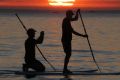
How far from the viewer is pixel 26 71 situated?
21062 mm

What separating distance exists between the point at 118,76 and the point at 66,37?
2.76 metres

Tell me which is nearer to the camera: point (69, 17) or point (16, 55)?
point (69, 17)

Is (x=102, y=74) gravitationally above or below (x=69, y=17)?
below

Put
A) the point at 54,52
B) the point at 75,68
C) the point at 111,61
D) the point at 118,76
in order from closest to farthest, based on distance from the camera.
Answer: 1. the point at 118,76
2. the point at 75,68
3. the point at 111,61
4. the point at 54,52

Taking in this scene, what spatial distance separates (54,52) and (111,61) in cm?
618

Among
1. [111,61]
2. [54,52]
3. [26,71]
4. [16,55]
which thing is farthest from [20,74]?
[54,52]

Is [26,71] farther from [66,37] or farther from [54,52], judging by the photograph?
[54,52]

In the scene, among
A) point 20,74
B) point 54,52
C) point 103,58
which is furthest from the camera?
point 54,52

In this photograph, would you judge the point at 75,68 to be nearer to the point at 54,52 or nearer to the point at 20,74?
the point at 20,74

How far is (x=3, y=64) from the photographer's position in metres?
25.9

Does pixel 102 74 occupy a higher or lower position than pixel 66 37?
lower

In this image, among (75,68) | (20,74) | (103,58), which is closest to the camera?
(20,74)

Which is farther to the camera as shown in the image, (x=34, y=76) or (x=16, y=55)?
(x=16, y=55)

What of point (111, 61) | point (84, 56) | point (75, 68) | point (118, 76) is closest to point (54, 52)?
point (84, 56)
